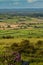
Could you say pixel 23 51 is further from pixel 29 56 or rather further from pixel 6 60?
pixel 6 60

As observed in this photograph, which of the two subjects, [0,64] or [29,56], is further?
[29,56]

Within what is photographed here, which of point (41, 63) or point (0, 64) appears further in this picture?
point (41, 63)

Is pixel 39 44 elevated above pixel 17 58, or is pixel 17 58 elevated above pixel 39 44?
pixel 17 58

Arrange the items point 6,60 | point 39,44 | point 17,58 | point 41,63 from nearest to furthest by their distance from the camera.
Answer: point 17,58 < point 6,60 < point 41,63 < point 39,44

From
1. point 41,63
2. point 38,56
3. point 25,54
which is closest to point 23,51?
point 25,54

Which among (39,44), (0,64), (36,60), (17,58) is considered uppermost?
(17,58)

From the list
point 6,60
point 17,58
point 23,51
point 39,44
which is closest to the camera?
point 17,58

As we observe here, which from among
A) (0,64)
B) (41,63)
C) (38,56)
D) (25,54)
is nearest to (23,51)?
(25,54)

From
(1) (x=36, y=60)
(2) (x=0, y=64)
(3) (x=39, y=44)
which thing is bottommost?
(3) (x=39, y=44)

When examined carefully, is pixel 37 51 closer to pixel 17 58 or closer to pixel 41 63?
pixel 41 63
